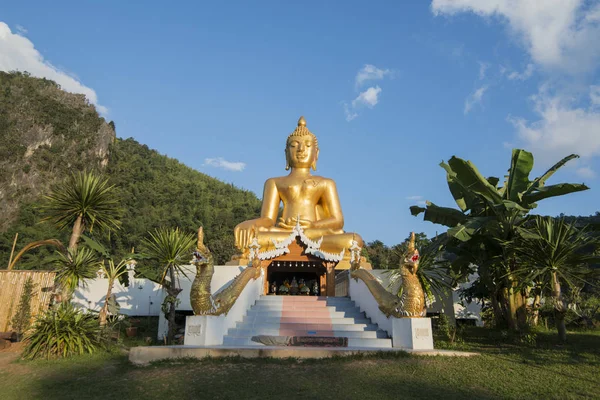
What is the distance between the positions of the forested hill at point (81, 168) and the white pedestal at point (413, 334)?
108 feet

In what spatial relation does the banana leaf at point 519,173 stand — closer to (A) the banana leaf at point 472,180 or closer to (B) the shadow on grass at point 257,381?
(A) the banana leaf at point 472,180

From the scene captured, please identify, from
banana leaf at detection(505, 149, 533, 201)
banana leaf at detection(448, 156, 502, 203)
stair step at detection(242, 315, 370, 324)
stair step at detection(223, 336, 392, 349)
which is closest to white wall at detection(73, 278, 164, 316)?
stair step at detection(242, 315, 370, 324)

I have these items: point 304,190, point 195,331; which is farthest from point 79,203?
point 304,190

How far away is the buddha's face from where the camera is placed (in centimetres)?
1712

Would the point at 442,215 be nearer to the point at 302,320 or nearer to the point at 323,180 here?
the point at 302,320

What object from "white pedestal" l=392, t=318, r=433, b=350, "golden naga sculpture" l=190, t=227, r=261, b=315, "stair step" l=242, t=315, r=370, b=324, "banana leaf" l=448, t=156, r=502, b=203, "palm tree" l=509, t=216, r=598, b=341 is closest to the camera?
"white pedestal" l=392, t=318, r=433, b=350

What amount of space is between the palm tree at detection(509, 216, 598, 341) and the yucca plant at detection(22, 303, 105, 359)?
9.03 meters

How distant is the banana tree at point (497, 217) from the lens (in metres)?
9.70

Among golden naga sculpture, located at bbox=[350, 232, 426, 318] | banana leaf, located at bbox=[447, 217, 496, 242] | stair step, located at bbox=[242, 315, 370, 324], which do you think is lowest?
stair step, located at bbox=[242, 315, 370, 324]

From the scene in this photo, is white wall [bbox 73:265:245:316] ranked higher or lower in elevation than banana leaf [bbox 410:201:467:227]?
lower

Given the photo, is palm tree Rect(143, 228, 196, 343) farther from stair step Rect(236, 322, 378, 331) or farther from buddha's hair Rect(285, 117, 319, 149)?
buddha's hair Rect(285, 117, 319, 149)

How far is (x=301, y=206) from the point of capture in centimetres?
1636

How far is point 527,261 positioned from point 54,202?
1144cm

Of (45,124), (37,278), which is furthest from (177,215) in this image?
(37,278)
